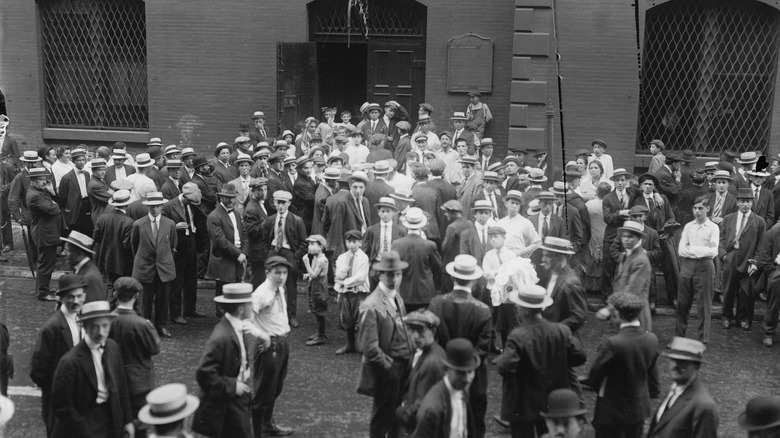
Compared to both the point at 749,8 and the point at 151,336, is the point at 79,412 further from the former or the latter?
the point at 749,8

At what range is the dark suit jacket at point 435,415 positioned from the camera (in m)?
6.04

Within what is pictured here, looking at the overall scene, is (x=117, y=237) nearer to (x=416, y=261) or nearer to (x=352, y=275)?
(x=352, y=275)

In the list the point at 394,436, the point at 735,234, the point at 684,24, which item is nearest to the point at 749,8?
the point at 684,24

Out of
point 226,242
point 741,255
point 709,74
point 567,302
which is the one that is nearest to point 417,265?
point 567,302

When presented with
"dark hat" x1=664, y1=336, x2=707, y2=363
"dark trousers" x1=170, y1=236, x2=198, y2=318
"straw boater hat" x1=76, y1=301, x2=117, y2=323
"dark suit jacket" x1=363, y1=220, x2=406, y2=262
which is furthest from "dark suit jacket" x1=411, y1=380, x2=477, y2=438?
"dark trousers" x1=170, y1=236, x2=198, y2=318

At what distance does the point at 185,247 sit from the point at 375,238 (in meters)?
2.75

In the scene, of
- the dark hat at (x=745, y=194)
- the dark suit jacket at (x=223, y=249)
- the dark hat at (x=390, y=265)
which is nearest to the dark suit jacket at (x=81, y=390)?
the dark hat at (x=390, y=265)

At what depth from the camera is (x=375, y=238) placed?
36.2 feet

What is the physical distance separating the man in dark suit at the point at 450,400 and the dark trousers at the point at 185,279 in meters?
6.41

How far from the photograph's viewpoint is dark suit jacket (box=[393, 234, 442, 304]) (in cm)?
1031

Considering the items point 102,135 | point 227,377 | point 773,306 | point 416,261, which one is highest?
point 102,135

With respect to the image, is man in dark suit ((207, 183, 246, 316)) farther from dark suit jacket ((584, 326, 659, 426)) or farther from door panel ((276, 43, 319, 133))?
door panel ((276, 43, 319, 133))

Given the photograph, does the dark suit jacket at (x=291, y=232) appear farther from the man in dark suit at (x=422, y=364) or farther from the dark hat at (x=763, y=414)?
the dark hat at (x=763, y=414)

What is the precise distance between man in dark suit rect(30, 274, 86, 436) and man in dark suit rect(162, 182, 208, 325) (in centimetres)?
435
